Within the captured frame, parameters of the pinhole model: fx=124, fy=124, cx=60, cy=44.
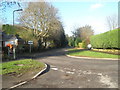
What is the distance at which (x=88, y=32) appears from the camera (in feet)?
228

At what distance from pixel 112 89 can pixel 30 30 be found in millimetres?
27349

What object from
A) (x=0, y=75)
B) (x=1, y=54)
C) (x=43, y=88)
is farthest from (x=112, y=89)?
(x=1, y=54)

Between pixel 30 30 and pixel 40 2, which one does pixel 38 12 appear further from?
pixel 30 30

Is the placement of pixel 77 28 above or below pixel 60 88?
above

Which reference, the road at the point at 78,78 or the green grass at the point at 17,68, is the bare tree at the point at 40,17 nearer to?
the green grass at the point at 17,68

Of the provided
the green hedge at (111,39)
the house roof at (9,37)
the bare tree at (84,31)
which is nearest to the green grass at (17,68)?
the green hedge at (111,39)

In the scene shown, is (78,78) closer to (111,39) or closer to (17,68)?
(17,68)

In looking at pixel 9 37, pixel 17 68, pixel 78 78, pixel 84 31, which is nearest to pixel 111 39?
pixel 78 78

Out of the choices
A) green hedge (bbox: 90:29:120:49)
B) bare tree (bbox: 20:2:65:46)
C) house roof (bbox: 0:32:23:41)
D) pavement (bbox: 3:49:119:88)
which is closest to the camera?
pavement (bbox: 3:49:119:88)

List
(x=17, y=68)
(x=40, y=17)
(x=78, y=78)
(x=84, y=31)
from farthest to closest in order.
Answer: (x=84, y=31), (x=40, y=17), (x=17, y=68), (x=78, y=78)

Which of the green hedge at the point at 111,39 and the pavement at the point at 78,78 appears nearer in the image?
the pavement at the point at 78,78

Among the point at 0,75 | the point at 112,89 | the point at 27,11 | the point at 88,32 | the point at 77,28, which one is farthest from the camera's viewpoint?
the point at 77,28

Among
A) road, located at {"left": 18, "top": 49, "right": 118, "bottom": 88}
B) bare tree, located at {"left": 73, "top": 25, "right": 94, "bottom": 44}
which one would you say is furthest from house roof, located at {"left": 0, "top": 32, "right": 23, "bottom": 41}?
bare tree, located at {"left": 73, "top": 25, "right": 94, "bottom": 44}

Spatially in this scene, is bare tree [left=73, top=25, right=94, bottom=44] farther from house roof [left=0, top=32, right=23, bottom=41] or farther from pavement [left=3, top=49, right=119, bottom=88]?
pavement [left=3, top=49, right=119, bottom=88]
